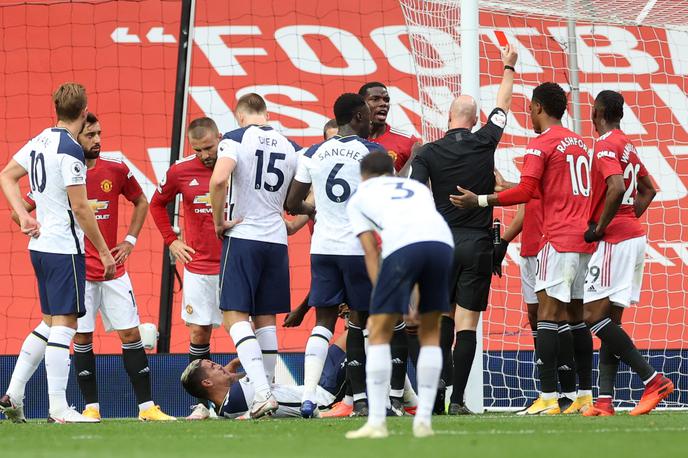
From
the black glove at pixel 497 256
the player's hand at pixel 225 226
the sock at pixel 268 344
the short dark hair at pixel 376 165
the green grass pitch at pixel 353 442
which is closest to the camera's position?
the green grass pitch at pixel 353 442

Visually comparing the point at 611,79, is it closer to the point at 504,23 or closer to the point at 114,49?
the point at 504,23

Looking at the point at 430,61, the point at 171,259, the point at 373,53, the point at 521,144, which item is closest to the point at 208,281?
the point at 171,259

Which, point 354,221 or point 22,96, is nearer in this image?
point 354,221

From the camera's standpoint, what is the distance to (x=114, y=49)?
1589 centimetres

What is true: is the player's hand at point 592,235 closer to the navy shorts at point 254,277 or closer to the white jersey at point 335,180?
the white jersey at point 335,180

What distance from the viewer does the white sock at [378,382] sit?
5.68 meters

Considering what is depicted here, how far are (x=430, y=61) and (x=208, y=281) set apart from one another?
10.4 ft

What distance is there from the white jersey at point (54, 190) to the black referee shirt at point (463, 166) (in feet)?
7.99

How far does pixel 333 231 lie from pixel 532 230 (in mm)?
2190

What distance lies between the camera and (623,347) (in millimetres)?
7922

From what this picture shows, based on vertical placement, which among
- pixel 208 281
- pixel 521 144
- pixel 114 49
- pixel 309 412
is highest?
pixel 114 49

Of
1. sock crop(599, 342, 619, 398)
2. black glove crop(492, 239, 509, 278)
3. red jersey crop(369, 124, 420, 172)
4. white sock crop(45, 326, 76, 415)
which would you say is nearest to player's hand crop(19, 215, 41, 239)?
white sock crop(45, 326, 76, 415)

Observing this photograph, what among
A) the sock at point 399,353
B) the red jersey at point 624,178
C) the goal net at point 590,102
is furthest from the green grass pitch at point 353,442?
the goal net at point 590,102

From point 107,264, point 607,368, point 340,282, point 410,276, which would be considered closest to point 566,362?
point 607,368
